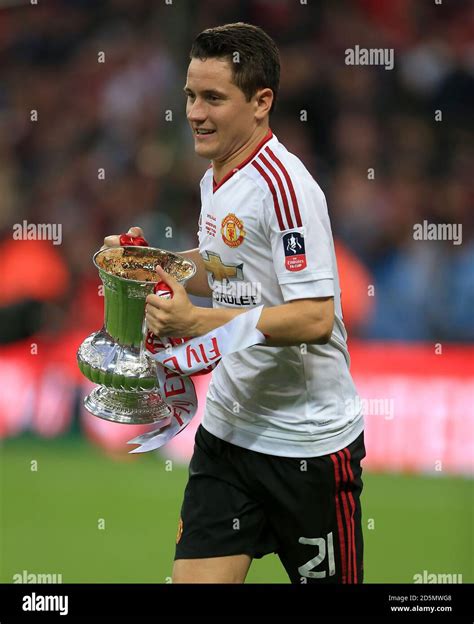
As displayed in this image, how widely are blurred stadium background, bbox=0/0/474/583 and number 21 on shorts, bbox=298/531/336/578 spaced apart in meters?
1.52

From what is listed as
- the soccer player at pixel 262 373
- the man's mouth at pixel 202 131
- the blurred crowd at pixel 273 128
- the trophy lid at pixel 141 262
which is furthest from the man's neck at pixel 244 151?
the blurred crowd at pixel 273 128

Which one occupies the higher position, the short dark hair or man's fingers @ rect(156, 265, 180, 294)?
the short dark hair

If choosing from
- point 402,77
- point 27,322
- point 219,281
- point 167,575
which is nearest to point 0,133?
point 27,322

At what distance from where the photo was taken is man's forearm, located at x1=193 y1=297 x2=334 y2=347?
10.2ft

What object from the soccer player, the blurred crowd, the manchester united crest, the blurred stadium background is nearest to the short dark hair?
the soccer player

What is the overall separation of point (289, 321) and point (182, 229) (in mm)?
4549

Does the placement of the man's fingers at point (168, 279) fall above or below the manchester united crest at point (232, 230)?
below

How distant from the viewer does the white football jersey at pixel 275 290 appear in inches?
125

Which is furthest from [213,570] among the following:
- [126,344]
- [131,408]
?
[126,344]

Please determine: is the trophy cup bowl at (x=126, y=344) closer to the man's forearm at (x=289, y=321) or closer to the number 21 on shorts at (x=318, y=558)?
the man's forearm at (x=289, y=321)

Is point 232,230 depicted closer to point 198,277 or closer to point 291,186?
point 291,186

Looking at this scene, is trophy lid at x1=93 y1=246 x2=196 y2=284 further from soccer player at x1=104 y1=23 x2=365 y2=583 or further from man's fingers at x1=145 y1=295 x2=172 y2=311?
man's fingers at x1=145 y1=295 x2=172 y2=311

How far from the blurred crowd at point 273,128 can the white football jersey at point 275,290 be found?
11.7 feet

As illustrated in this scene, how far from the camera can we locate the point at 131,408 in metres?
3.44
